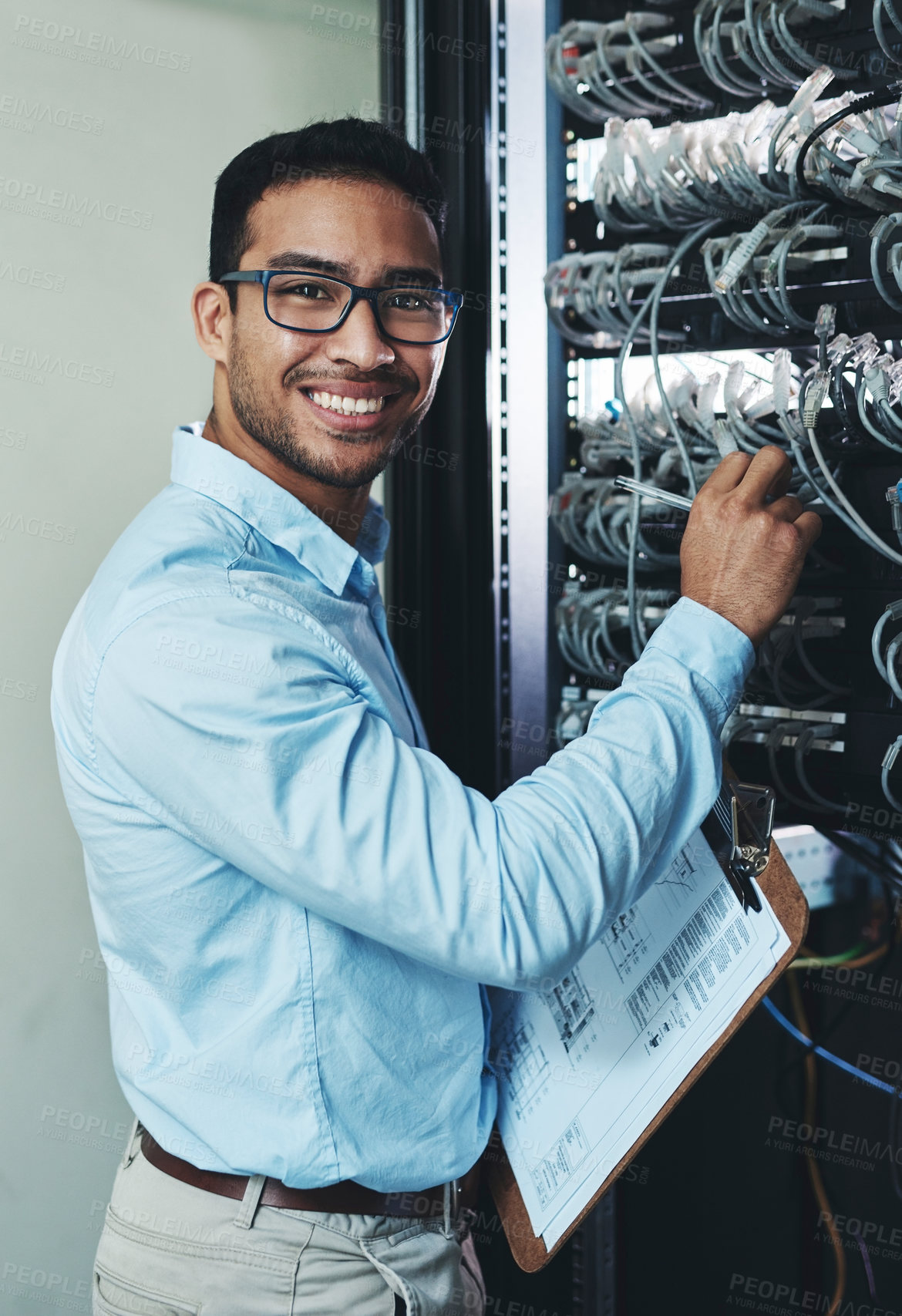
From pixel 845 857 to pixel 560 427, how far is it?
0.65 m

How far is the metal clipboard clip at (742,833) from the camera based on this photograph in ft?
3.28

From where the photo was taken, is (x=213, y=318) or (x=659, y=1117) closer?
(x=659, y=1117)

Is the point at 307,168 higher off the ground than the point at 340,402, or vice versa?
the point at 307,168

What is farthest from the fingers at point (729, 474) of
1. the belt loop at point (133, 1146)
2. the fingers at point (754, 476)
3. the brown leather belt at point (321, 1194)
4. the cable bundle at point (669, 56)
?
the belt loop at point (133, 1146)

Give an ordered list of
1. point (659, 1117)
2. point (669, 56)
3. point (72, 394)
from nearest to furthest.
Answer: point (659, 1117) < point (669, 56) < point (72, 394)

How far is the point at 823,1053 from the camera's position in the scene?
4.70 feet

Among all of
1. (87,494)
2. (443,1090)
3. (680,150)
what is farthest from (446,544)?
(443,1090)

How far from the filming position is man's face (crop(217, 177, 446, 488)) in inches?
43.5

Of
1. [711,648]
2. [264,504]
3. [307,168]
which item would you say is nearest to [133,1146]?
[264,504]

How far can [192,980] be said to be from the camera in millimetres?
1020

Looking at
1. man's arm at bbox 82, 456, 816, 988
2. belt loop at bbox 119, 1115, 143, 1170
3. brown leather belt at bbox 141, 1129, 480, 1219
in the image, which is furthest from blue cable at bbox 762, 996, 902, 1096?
belt loop at bbox 119, 1115, 143, 1170

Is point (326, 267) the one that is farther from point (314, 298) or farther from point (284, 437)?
point (284, 437)

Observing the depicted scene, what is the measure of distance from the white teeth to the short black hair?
0.46 feet

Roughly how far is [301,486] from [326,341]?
0.15 metres
